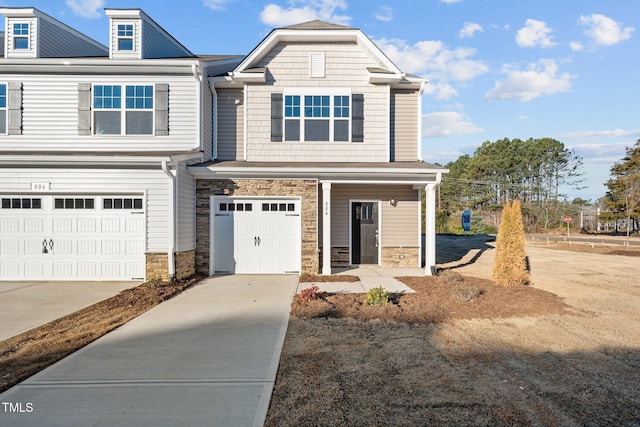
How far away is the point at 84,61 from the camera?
10.6 m

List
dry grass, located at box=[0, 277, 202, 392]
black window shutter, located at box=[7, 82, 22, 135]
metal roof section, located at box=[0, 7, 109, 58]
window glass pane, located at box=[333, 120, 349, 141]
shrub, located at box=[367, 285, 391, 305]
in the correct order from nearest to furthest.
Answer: dry grass, located at box=[0, 277, 202, 392] < shrub, located at box=[367, 285, 391, 305] < black window shutter, located at box=[7, 82, 22, 135] < metal roof section, located at box=[0, 7, 109, 58] < window glass pane, located at box=[333, 120, 349, 141]

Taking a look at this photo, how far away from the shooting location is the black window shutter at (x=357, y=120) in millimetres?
11773

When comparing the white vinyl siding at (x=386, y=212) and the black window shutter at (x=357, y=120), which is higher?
the black window shutter at (x=357, y=120)

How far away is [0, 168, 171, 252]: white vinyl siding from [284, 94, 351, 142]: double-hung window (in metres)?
4.27

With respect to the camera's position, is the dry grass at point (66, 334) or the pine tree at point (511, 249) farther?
the pine tree at point (511, 249)

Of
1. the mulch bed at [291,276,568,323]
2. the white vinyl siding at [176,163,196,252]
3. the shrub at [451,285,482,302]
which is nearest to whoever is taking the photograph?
the mulch bed at [291,276,568,323]

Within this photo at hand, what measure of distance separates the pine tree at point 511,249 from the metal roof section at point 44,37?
14596 mm

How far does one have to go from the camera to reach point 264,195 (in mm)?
10914

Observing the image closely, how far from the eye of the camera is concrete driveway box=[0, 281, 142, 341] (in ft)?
20.3

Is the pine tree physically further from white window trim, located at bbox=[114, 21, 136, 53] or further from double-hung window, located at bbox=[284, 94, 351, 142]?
white window trim, located at bbox=[114, 21, 136, 53]

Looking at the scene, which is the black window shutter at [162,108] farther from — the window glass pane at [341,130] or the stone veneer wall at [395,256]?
the stone veneer wall at [395,256]

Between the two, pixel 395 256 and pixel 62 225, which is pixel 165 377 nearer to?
pixel 62 225

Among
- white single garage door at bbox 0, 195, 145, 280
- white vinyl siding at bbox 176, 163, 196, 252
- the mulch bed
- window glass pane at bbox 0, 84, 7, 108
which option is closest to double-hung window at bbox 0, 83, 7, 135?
window glass pane at bbox 0, 84, 7, 108

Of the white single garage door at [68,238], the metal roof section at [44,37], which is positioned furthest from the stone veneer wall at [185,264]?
the metal roof section at [44,37]
